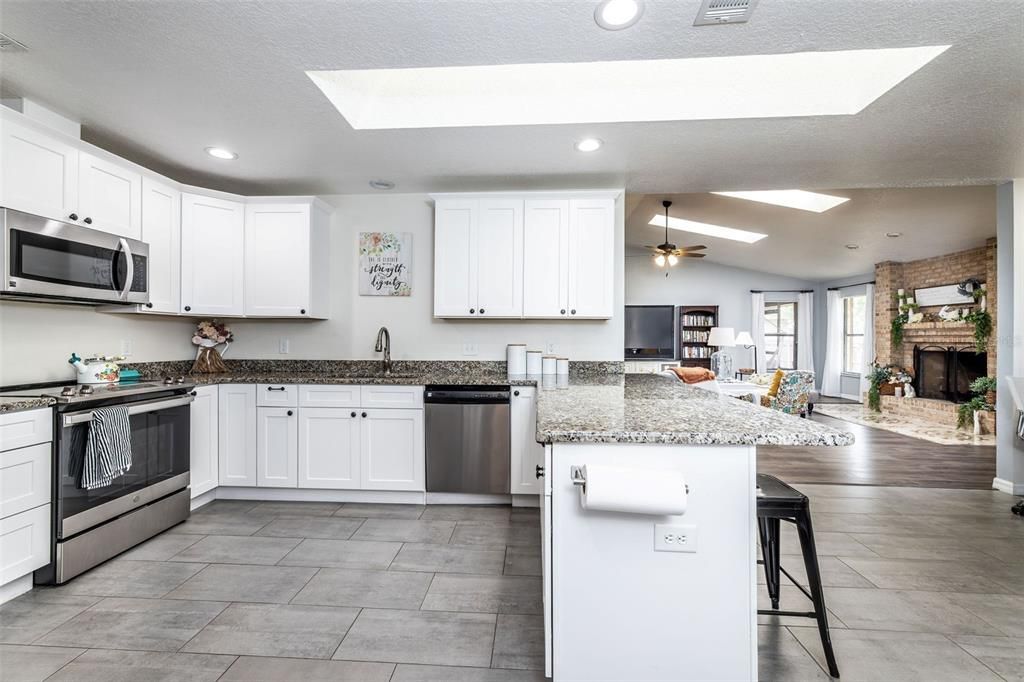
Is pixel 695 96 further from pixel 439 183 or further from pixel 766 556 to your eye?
pixel 766 556

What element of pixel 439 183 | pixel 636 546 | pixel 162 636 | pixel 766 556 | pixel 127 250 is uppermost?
pixel 439 183

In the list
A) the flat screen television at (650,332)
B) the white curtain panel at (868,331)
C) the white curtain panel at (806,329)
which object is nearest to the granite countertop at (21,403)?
the flat screen television at (650,332)

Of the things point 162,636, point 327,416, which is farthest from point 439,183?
point 162,636

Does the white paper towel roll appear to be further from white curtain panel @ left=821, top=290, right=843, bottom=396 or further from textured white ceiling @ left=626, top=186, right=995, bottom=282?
white curtain panel @ left=821, top=290, right=843, bottom=396

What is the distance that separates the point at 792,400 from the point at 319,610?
17.3 feet

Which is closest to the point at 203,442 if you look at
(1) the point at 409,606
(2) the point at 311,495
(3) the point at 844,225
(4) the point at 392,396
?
(2) the point at 311,495

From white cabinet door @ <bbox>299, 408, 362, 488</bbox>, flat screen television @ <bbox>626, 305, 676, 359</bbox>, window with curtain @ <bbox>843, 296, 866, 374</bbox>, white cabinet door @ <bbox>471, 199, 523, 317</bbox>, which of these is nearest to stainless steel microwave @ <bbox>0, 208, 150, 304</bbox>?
white cabinet door @ <bbox>299, 408, 362, 488</bbox>

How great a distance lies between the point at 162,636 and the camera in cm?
185

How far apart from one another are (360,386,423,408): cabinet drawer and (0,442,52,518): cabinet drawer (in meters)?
1.58

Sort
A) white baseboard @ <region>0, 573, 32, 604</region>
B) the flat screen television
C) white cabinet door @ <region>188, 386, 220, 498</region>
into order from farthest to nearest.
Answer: the flat screen television < white cabinet door @ <region>188, 386, 220, 498</region> < white baseboard @ <region>0, 573, 32, 604</region>

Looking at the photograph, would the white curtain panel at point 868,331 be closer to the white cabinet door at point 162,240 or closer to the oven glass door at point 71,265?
the white cabinet door at point 162,240

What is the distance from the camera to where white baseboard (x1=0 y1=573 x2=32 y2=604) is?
205 cm

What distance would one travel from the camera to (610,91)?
2.59m

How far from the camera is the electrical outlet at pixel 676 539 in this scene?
1462 millimetres
